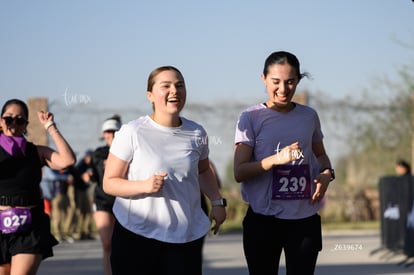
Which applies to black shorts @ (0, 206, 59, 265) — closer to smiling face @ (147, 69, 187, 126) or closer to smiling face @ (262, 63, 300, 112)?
smiling face @ (147, 69, 187, 126)

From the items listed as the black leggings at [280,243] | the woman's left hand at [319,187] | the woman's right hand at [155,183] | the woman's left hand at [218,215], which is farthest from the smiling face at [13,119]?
the woman's left hand at [319,187]

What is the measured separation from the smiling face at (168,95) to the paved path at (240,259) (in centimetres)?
700

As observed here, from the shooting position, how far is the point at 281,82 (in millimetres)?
6266

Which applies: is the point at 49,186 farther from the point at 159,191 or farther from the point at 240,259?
the point at 159,191

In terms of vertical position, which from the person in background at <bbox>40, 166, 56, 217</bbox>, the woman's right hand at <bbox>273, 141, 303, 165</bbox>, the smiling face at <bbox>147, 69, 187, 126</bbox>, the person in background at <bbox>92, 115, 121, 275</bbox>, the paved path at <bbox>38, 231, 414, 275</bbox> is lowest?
the paved path at <bbox>38, 231, 414, 275</bbox>

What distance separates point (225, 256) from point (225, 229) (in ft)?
22.5

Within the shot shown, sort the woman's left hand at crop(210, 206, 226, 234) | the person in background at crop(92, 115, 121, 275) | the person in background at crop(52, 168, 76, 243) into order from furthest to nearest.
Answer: the person in background at crop(52, 168, 76, 243), the person in background at crop(92, 115, 121, 275), the woman's left hand at crop(210, 206, 226, 234)

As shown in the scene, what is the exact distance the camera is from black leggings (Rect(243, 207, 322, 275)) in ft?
20.7

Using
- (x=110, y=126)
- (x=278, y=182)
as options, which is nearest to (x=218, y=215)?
(x=278, y=182)

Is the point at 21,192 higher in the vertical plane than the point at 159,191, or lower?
lower

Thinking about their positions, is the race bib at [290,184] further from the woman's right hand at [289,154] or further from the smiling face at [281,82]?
the smiling face at [281,82]

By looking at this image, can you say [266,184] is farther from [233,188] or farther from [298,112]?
[233,188]

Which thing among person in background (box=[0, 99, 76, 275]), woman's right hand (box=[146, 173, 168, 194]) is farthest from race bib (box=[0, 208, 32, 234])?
woman's right hand (box=[146, 173, 168, 194])

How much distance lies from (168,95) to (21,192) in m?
1.81
